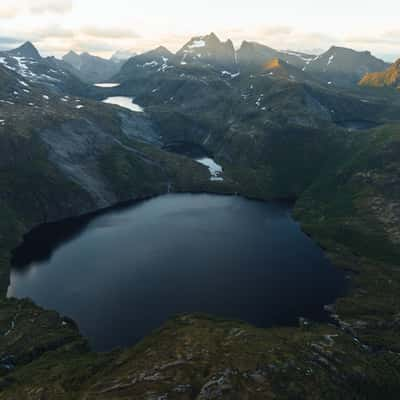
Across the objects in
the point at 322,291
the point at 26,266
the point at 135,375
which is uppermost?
the point at 135,375

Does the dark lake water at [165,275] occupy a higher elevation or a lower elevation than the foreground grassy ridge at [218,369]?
lower

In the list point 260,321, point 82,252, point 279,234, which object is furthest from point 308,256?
point 82,252

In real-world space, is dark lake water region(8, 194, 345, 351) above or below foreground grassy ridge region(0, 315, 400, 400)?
below

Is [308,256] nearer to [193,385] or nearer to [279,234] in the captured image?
[279,234]

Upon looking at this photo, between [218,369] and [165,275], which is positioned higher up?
[218,369]

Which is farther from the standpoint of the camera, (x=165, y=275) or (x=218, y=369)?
(x=165, y=275)

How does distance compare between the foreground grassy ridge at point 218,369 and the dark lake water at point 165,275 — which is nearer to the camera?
the foreground grassy ridge at point 218,369

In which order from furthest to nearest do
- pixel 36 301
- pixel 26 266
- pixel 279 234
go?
pixel 279 234, pixel 26 266, pixel 36 301

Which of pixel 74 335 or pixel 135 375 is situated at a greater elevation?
pixel 135 375
